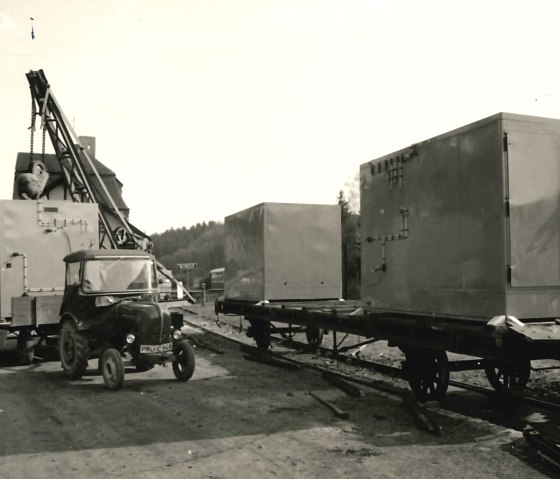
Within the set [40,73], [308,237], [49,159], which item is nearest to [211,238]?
[49,159]

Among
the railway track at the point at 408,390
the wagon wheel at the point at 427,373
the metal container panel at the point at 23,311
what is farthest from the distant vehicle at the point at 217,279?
the wagon wheel at the point at 427,373

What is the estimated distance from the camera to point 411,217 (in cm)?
753

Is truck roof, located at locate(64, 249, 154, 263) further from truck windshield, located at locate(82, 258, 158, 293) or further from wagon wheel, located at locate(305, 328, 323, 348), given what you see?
wagon wheel, located at locate(305, 328, 323, 348)

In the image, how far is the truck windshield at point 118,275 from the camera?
9.84 m

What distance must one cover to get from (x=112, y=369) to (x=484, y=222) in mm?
5964

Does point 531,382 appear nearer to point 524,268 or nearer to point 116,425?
point 524,268

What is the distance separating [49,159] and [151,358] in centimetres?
3661

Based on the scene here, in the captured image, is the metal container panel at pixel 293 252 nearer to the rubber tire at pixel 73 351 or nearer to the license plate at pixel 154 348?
the license plate at pixel 154 348

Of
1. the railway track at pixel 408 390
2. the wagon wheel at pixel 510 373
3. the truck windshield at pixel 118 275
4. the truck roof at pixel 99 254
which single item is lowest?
the railway track at pixel 408 390

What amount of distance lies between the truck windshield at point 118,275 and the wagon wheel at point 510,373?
6.01 metres

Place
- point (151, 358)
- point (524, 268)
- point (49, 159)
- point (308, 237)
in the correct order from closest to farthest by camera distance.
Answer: point (524, 268) → point (151, 358) → point (308, 237) → point (49, 159)

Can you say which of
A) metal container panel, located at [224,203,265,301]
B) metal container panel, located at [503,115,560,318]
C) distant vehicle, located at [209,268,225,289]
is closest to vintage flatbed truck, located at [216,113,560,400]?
metal container panel, located at [503,115,560,318]

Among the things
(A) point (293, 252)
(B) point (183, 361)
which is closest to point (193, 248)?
(A) point (293, 252)

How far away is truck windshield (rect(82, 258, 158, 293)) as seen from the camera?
9844mm
